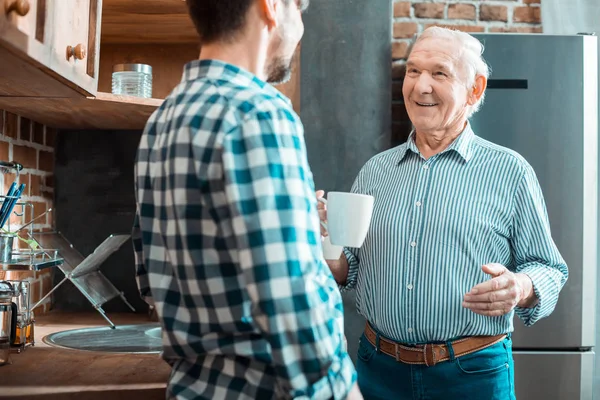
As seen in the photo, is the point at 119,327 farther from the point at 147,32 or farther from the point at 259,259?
the point at 259,259

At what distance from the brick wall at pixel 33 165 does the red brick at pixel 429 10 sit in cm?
143

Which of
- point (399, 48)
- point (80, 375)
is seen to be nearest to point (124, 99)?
point (80, 375)

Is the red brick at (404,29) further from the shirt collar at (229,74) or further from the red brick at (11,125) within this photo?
the shirt collar at (229,74)

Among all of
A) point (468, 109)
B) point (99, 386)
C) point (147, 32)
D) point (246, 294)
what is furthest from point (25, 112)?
point (246, 294)

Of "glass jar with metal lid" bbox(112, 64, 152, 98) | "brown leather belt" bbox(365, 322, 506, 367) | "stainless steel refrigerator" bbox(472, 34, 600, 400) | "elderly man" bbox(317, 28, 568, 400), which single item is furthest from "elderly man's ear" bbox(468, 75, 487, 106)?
"glass jar with metal lid" bbox(112, 64, 152, 98)

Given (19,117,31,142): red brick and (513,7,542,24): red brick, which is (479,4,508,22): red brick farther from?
(19,117,31,142): red brick

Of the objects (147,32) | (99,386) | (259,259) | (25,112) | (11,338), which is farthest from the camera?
(147,32)

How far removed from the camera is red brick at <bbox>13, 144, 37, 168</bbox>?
1934mm

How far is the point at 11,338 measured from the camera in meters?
1.52

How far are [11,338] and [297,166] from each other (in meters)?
1.05

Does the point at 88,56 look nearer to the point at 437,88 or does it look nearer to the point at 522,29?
the point at 437,88

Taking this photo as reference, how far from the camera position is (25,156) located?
6.55ft

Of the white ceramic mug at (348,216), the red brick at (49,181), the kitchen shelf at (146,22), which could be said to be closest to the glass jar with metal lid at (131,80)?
the kitchen shelf at (146,22)

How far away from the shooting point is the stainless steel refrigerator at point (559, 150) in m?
2.12
